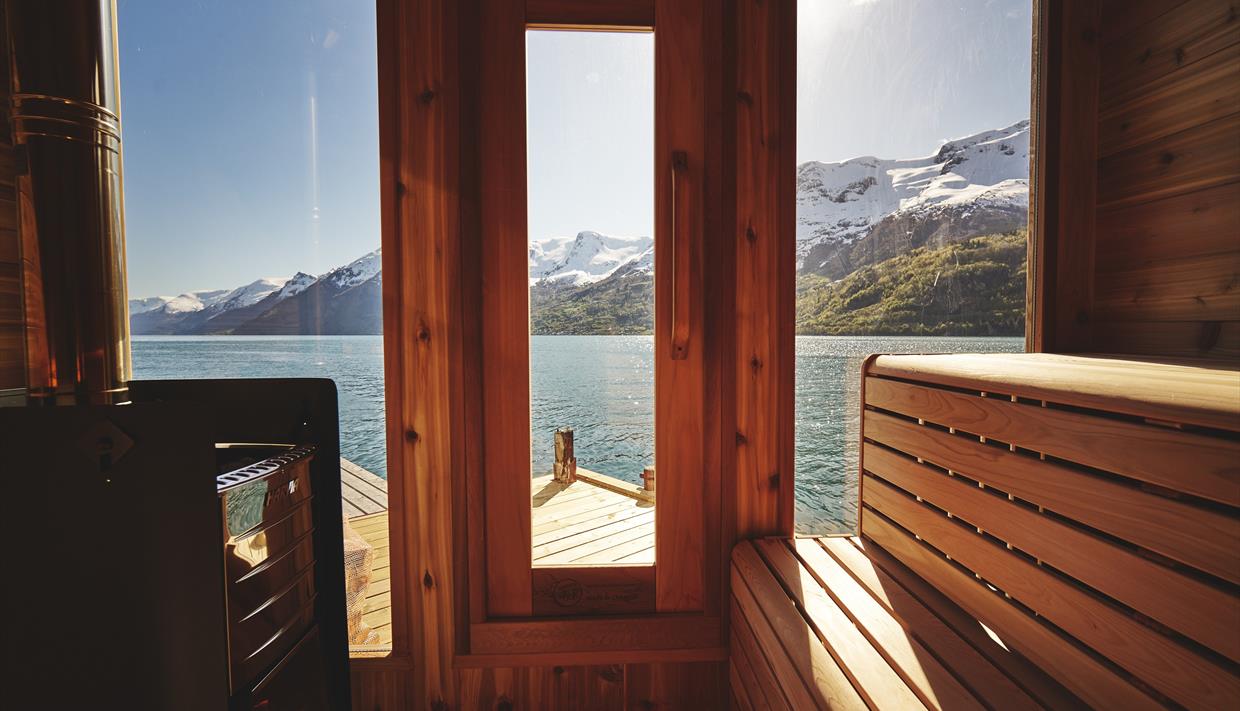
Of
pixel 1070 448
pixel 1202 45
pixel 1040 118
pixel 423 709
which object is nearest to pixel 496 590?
pixel 423 709

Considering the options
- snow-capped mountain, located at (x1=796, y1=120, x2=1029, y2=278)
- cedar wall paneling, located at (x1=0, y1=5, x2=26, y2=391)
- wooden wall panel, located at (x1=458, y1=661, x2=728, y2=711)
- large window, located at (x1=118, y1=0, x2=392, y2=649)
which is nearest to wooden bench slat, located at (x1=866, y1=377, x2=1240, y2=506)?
snow-capped mountain, located at (x1=796, y1=120, x2=1029, y2=278)

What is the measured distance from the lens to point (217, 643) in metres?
0.75

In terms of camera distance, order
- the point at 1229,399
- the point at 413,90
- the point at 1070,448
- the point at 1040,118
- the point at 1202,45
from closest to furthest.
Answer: the point at 1229,399 < the point at 1070,448 < the point at 1202,45 < the point at 413,90 < the point at 1040,118

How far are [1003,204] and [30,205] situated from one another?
7.78ft

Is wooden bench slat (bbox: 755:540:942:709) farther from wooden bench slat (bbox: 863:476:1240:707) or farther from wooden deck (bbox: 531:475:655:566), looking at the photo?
wooden deck (bbox: 531:475:655:566)

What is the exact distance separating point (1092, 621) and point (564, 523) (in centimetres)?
115

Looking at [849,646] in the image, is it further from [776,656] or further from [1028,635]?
[1028,635]

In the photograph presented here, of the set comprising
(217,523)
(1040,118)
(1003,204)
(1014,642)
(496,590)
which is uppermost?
(1040,118)

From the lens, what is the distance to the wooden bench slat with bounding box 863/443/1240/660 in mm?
529

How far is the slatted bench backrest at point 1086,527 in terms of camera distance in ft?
1.77

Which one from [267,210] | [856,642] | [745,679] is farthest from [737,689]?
[267,210]

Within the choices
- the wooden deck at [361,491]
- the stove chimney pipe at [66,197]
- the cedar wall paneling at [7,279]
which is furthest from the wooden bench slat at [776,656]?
the cedar wall paneling at [7,279]

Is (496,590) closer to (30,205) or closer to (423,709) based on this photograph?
(423,709)

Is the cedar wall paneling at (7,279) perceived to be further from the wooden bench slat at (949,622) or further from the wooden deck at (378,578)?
the wooden bench slat at (949,622)
